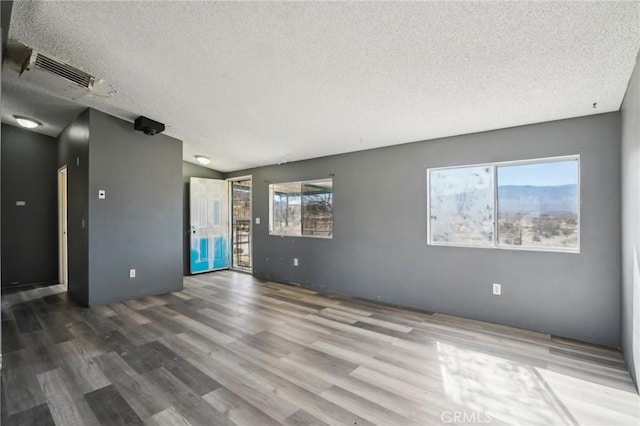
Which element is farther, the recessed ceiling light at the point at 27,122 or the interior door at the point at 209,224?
the interior door at the point at 209,224

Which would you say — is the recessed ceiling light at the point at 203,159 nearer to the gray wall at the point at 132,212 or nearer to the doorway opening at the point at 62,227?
the gray wall at the point at 132,212

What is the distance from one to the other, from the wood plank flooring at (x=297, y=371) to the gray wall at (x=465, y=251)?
11.8 inches

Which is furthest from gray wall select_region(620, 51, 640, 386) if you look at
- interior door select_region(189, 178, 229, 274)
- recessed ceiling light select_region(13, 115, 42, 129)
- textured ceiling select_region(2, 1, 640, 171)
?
recessed ceiling light select_region(13, 115, 42, 129)

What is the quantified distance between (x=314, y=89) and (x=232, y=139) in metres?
2.19

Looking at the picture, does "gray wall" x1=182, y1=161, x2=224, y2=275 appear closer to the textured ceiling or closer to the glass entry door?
the glass entry door

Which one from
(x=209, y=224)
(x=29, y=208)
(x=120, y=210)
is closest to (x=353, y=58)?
(x=120, y=210)

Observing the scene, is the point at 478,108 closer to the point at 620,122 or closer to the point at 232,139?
the point at 620,122

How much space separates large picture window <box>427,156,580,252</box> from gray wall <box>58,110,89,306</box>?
15.5 ft

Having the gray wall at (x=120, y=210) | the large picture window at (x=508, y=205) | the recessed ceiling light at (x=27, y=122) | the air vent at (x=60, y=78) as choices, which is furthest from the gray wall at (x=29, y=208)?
the large picture window at (x=508, y=205)

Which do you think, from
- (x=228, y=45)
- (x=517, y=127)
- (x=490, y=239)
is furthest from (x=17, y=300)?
(x=517, y=127)

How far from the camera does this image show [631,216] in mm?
2328

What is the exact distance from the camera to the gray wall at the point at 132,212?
4.18 metres

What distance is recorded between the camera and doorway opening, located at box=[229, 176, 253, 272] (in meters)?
7.08

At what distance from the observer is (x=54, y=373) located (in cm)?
241
